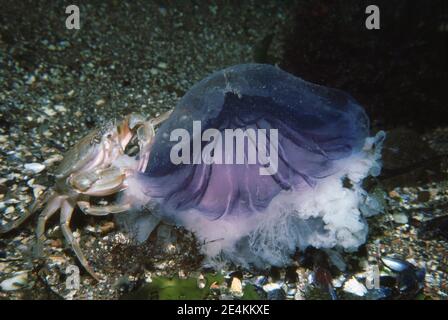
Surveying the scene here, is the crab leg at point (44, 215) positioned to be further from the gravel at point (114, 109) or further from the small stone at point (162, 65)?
the small stone at point (162, 65)

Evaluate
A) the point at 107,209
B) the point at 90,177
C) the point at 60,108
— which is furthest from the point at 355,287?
the point at 60,108

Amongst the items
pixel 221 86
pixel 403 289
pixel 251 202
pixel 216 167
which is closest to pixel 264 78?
pixel 221 86

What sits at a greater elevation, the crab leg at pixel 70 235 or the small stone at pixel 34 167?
the small stone at pixel 34 167

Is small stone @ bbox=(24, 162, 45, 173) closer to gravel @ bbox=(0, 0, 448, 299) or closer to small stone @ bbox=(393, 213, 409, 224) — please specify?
gravel @ bbox=(0, 0, 448, 299)

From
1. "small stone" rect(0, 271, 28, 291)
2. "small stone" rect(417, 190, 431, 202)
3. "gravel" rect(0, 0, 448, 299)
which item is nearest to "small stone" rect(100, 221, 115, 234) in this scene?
"gravel" rect(0, 0, 448, 299)

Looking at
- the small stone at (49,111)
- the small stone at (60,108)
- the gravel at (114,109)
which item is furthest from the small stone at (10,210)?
the small stone at (60,108)

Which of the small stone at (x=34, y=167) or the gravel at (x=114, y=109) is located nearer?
the gravel at (x=114, y=109)

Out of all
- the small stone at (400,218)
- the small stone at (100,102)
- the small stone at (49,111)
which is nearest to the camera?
the small stone at (400,218)
